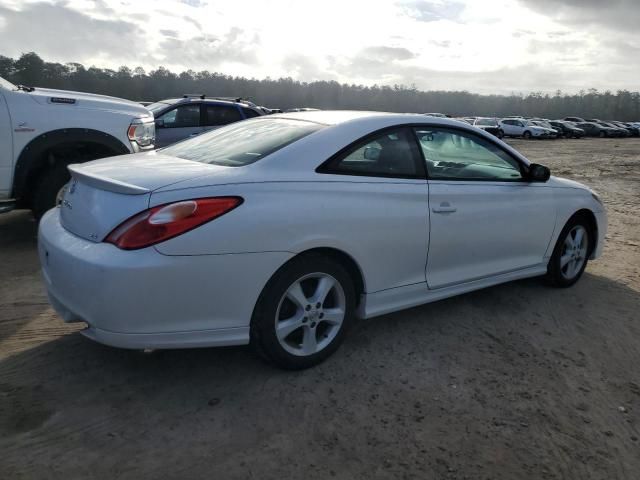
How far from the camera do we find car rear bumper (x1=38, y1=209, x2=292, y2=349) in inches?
100

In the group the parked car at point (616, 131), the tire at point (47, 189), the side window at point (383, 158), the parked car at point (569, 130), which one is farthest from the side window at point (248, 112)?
the parked car at point (616, 131)

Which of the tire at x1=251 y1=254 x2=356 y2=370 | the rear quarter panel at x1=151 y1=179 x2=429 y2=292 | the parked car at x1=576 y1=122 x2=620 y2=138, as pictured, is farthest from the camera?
the parked car at x1=576 y1=122 x2=620 y2=138

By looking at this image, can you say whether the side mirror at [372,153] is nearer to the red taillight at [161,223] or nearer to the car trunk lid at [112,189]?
the car trunk lid at [112,189]

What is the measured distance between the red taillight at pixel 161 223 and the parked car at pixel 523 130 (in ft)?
141

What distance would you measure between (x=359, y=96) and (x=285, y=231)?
4942 inches

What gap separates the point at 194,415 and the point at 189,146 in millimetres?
1877

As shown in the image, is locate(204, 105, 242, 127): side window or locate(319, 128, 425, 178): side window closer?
locate(319, 128, 425, 178): side window

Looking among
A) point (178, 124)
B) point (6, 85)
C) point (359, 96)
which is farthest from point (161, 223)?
point (359, 96)

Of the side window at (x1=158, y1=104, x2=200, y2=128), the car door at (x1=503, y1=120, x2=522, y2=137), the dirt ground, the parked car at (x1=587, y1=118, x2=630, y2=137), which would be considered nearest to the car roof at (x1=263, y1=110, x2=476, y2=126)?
the dirt ground

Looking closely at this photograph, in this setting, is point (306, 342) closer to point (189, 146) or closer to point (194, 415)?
point (194, 415)

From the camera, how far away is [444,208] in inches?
144

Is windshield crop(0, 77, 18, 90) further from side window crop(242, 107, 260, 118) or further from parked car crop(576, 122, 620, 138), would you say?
parked car crop(576, 122, 620, 138)

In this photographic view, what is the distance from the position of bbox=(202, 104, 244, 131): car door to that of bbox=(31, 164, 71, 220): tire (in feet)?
18.7

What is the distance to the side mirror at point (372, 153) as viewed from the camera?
3379 mm
